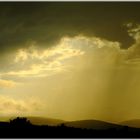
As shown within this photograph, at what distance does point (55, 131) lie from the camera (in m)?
4.22

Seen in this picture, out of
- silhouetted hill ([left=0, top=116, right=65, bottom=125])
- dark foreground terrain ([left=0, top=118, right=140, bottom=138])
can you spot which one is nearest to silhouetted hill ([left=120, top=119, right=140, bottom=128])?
dark foreground terrain ([left=0, top=118, right=140, bottom=138])

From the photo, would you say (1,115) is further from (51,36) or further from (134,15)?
(134,15)

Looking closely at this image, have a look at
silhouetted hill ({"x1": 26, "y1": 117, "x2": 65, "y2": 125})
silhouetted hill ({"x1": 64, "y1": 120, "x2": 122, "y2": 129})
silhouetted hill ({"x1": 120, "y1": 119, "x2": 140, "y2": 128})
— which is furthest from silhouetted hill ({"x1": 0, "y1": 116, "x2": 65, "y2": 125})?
silhouetted hill ({"x1": 120, "y1": 119, "x2": 140, "y2": 128})

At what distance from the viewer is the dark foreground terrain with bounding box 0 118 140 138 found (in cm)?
420

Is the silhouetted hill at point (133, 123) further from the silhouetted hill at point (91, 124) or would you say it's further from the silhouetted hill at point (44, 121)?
the silhouetted hill at point (44, 121)

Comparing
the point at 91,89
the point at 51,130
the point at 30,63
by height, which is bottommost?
the point at 51,130

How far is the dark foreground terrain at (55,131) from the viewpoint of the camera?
420 centimetres

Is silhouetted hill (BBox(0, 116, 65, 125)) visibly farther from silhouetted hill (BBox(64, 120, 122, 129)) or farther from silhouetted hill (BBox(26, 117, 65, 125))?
silhouetted hill (BBox(64, 120, 122, 129))

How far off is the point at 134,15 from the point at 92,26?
→ 0.46 meters

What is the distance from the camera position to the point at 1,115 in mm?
4238

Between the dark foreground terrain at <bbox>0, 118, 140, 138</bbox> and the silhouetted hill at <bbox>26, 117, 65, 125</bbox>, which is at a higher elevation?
the silhouetted hill at <bbox>26, 117, 65, 125</bbox>

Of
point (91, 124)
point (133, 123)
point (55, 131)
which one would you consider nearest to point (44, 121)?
point (55, 131)

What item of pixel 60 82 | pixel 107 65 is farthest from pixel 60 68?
pixel 107 65

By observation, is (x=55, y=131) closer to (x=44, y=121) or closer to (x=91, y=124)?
(x=44, y=121)
